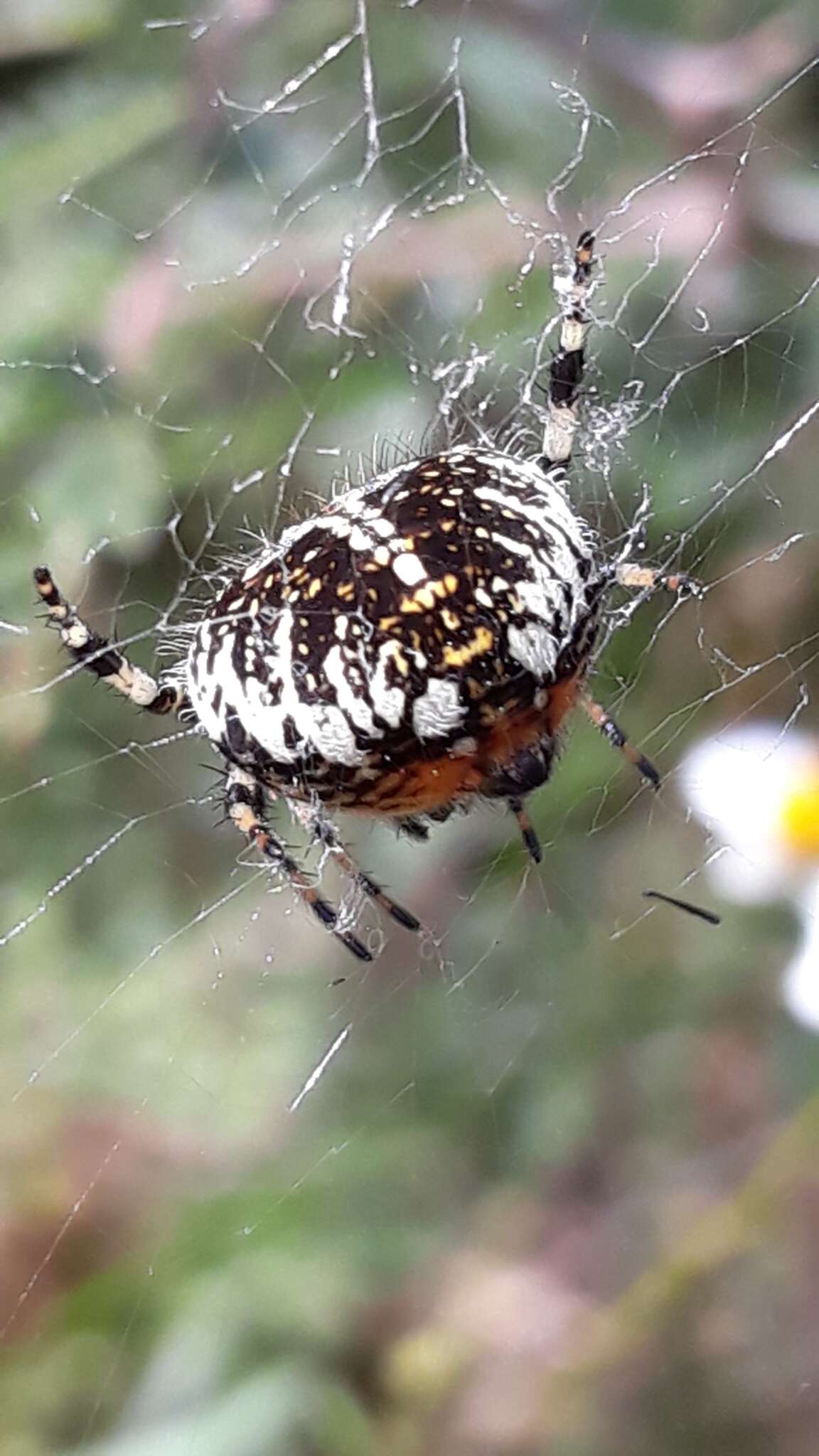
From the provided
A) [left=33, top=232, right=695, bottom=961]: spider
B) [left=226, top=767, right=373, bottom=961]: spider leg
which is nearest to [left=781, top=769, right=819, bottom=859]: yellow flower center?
[left=33, top=232, right=695, bottom=961]: spider

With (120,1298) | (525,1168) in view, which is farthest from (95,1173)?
(525,1168)

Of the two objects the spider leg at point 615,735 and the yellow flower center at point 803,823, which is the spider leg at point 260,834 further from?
the yellow flower center at point 803,823

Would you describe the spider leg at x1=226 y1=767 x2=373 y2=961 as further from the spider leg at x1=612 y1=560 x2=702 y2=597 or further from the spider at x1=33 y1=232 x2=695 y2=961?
the spider leg at x1=612 y1=560 x2=702 y2=597

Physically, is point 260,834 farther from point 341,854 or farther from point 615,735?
point 615,735

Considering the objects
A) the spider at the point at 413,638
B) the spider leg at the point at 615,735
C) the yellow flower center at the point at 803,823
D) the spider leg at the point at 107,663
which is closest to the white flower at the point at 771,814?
the yellow flower center at the point at 803,823

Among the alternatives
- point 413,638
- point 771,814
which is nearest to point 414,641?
point 413,638
